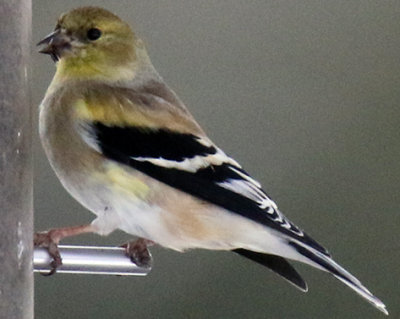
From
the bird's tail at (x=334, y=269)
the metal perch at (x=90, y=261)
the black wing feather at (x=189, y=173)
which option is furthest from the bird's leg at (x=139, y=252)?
the bird's tail at (x=334, y=269)

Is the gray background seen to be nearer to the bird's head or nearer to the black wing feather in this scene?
the bird's head

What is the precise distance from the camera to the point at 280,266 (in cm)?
369

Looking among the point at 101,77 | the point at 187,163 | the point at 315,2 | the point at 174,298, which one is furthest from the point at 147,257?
the point at 315,2

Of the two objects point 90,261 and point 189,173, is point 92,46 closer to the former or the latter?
point 189,173

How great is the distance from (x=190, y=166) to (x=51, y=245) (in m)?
0.41

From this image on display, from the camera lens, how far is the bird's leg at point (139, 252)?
11.3 ft

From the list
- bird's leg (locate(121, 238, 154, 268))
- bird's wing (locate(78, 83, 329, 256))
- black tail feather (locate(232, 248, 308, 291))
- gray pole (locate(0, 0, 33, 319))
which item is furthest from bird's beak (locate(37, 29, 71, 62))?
black tail feather (locate(232, 248, 308, 291))

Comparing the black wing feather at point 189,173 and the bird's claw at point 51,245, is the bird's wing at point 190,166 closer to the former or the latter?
the black wing feather at point 189,173

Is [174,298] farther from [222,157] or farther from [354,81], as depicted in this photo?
[222,157]

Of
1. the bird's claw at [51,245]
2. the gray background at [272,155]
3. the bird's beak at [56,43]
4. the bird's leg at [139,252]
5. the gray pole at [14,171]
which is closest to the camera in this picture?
the gray pole at [14,171]

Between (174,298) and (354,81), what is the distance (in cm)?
133

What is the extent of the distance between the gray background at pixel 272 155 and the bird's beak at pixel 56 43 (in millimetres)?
2478

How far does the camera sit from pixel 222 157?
3.60 metres

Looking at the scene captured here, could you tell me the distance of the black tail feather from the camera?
3650 millimetres
